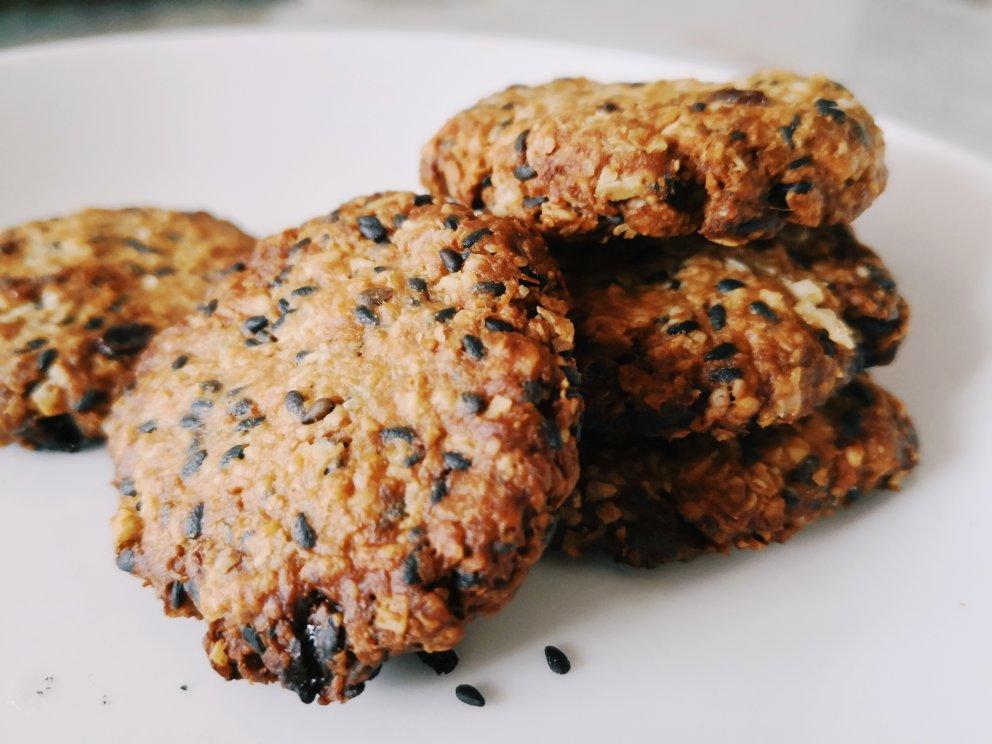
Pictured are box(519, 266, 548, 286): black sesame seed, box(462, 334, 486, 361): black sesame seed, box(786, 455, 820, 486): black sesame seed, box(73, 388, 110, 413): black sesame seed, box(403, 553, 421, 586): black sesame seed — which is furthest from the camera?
box(73, 388, 110, 413): black sesame seed

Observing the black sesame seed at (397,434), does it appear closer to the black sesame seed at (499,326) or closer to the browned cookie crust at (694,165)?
the black sesame seed at (499,326)

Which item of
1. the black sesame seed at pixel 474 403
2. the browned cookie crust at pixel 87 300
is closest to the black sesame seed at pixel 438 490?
the black sesame seed at pixel 474 403

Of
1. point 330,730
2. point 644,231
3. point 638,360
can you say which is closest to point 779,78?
point 644,231

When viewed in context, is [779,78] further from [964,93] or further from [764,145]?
[964,93]

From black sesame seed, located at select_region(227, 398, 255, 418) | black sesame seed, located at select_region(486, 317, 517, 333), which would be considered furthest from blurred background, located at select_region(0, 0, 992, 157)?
black sesame seed, located at select_region(486, 317, 517, 333)

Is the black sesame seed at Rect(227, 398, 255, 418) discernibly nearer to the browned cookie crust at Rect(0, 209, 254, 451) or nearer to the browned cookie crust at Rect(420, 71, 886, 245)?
the browned cookie crust at Rect(0, 209, 254, 451)

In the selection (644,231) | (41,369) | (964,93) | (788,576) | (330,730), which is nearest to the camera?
(330,730)
